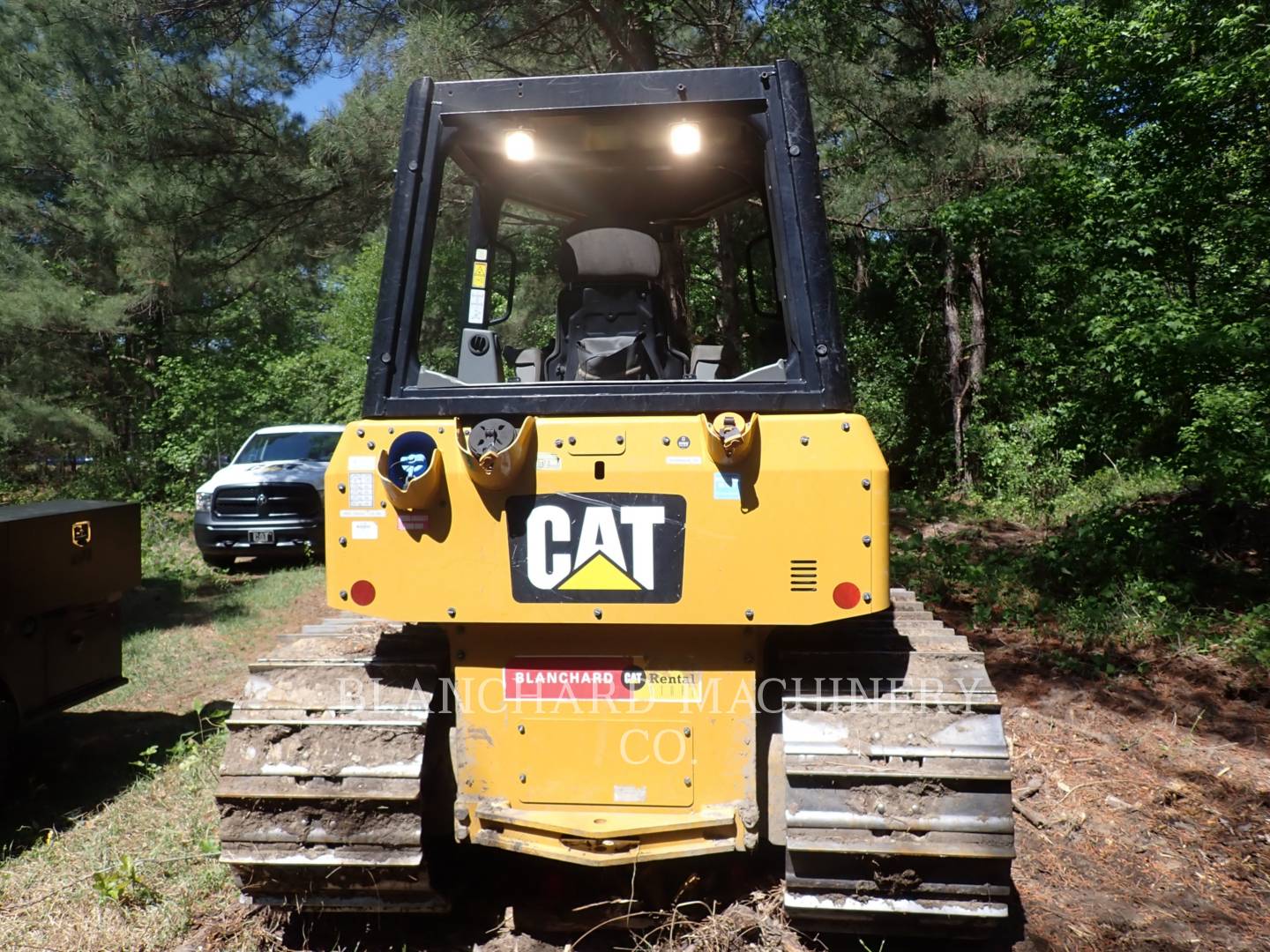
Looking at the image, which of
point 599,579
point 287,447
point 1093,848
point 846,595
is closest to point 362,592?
point 599,579

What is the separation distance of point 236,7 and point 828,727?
976cm

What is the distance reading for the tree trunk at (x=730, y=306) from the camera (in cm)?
376

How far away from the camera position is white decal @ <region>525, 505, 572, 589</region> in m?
2.93

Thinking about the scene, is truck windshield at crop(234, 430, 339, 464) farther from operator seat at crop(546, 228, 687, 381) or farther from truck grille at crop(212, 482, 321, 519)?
operator seat at crop(546, 228, 687, 381)

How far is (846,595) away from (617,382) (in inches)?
36.8

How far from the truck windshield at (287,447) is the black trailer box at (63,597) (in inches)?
275

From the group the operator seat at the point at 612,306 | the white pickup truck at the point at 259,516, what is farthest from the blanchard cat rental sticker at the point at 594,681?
the white pickup truck at the point at 259,516

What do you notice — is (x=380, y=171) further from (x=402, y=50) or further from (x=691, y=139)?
(x=691, y=139)

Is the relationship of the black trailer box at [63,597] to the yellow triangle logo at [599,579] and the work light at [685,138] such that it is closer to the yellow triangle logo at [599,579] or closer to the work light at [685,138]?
the yellow triangle logo at [599,579]

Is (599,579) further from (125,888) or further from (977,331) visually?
(977,331)

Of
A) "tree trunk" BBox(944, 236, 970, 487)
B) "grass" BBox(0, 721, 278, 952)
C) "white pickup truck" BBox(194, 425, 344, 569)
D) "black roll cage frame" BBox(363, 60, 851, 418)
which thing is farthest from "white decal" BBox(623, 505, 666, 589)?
"tree trunk" BBox(944, 236, 970, 487)

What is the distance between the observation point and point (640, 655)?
120 inches

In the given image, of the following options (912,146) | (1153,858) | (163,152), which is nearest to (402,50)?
(163,152)

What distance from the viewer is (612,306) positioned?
3715 millimetres
